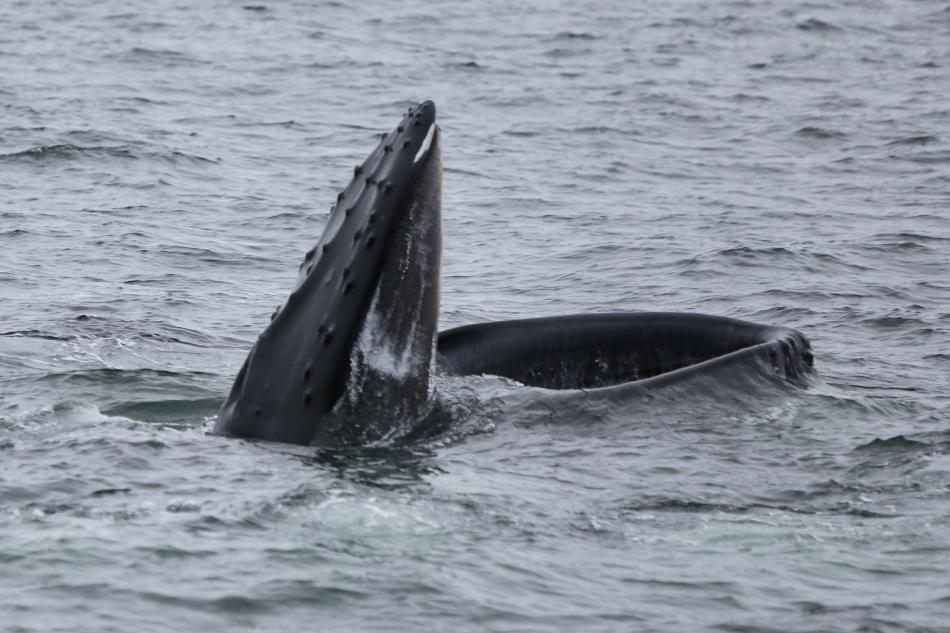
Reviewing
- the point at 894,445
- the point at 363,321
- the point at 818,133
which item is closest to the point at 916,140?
the point at 818,133

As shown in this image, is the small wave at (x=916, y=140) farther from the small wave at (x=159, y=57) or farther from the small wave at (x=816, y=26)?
Answer: the small wave at (x=159, y=57)

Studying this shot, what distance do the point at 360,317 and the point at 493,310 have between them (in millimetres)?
6571

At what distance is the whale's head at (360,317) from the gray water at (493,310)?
0.23 meters

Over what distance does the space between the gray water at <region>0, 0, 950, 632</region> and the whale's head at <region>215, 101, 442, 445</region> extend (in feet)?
0.76

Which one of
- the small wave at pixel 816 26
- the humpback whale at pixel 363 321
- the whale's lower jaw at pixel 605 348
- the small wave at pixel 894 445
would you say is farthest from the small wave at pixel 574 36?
the humpback whale at pixel 363 321

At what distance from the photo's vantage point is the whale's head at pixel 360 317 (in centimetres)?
777

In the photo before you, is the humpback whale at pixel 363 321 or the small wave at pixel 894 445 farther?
the small wave at pixel 894 445

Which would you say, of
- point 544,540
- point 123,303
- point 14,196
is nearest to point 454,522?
point 544,540

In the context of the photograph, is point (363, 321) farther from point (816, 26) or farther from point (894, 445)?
point (816, 26)

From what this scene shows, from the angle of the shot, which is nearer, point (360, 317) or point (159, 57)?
point (360, 317)

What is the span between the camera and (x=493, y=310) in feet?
47.0

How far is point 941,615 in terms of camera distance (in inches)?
275

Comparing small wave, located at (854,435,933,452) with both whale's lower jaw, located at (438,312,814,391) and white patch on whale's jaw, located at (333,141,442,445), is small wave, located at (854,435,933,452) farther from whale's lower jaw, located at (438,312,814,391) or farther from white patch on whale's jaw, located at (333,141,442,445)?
white patch on whale's jaw, located at (333,141,442,445)

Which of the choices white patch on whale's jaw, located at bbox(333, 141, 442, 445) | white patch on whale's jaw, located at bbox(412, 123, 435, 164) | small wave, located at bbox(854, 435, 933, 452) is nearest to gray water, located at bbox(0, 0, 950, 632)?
small wave, located at bbox(854, 435, 933, 452)
